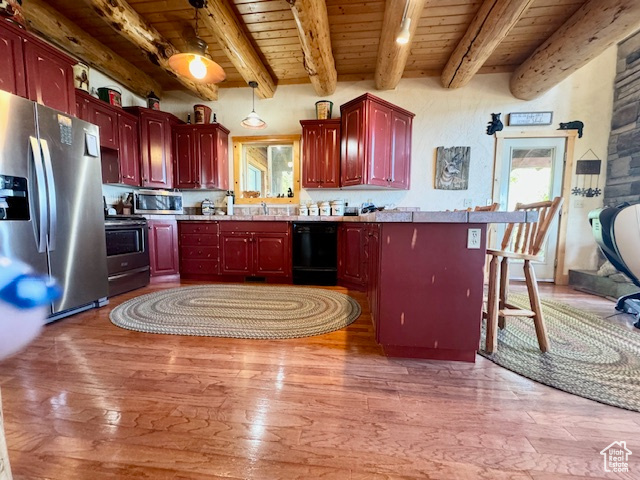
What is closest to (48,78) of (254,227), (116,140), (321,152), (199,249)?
(116,140)

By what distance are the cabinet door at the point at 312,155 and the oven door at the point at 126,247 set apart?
2183mm

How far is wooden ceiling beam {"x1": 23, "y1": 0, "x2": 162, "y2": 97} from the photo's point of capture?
2547 millimetres

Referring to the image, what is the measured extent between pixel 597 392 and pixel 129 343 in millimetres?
2742

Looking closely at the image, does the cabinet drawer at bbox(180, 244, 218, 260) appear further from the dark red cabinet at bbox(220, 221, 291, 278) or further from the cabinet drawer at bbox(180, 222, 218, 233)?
the cabinet drawer at bbox(180, 222, 218, 233)

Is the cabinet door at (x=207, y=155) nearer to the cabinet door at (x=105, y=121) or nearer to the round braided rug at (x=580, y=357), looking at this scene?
the cabinet door at (x=105, y=121)

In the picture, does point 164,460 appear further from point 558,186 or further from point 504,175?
point 558,186

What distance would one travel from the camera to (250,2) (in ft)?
8.21

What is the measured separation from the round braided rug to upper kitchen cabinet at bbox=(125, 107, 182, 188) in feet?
13.8

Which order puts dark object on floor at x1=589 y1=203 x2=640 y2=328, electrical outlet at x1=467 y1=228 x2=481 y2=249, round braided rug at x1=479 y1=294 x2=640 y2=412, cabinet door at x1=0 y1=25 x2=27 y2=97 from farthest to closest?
dark object on floor at x1=589 y1=203 x2=640 y2=328, cabinet door at x1=0 y1=25 x2=27 y2=97, electrical outlet at x1=467 y1=228 x2=481 y2=249, round braided rug at x1=479 y1=294 x2=640 y2=412

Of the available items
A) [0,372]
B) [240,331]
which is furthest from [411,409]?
[0,372]

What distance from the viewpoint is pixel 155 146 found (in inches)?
143

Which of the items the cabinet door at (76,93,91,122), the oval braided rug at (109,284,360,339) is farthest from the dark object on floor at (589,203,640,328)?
the cabinet door at (76,93,91,122)

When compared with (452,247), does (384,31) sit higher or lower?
higher

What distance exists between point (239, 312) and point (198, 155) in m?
2.62
